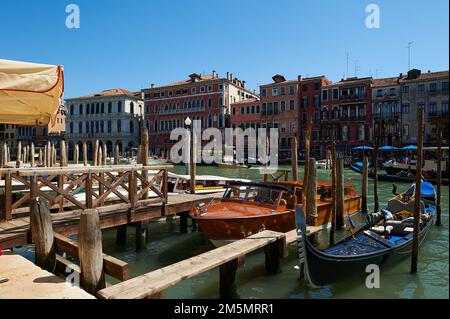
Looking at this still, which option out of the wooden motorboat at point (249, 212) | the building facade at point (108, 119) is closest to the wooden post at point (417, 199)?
the wooden motorboat at point (249, 212)

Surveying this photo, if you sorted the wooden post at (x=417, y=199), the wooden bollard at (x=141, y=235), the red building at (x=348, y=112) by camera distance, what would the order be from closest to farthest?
1. the wooden post at (x=417, y=199)
2. the wooden bollard at (x=141, y=235)
3. the red building at (x=348, y=112)

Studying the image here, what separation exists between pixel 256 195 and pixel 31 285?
19.8ft

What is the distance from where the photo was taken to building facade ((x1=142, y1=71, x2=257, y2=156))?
50031 mm

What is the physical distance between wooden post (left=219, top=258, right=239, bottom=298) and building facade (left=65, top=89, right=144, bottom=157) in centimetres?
5004

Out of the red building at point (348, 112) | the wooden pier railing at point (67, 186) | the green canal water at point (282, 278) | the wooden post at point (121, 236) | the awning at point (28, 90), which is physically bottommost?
the green canal water at point (282, 278)

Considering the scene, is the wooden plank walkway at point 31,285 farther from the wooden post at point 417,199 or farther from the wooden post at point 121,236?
the wooden post at point 417,199

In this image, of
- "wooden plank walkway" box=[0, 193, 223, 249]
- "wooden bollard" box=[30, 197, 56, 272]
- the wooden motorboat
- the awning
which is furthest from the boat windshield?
the awning

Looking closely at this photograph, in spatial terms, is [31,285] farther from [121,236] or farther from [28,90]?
[121,236]

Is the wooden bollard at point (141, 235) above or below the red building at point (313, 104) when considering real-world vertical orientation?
below

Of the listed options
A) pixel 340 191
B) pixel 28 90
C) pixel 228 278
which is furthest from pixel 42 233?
pixel 340 191

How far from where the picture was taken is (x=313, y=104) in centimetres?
4506

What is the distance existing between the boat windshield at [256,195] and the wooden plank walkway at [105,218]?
1290mm

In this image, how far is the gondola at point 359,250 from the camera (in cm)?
611

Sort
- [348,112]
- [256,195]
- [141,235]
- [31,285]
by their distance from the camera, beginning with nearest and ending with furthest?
[31,285], [141,235], [256,195], [348,112]
